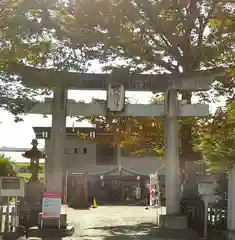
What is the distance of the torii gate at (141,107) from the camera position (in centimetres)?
1683

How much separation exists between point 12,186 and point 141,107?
18.2 feet

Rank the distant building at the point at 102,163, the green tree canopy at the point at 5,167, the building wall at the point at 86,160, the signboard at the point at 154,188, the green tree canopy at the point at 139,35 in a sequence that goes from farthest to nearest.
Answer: the building wall at the point at 86,160, the distant building at the point at 102,163, the green tree canopy at the point at 5,167, the signboard at the point at 154,188, the green tree canopy at the point at 139,35

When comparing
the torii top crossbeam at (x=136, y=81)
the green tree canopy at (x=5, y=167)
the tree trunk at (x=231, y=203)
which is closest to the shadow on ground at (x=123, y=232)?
the tree trunk at (x=231, y=203)

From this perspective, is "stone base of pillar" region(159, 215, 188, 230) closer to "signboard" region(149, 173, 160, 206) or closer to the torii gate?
the torii gate

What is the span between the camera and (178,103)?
17.7 metres

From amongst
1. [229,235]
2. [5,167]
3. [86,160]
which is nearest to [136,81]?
[229,235]

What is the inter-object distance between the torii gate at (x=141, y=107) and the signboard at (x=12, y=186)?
1.32 metres

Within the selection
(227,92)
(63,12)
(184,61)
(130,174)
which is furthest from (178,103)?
(130,174)

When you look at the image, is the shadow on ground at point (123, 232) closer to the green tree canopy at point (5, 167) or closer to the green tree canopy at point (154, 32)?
the green tree canopy at point (154, 32)

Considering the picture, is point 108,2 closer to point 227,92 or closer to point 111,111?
point 111,111

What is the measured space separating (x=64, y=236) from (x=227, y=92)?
9970 mm

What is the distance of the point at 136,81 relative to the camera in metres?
17.6

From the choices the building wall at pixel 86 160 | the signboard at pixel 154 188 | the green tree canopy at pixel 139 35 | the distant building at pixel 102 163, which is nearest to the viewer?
the green tree canopy at pixel 139 35

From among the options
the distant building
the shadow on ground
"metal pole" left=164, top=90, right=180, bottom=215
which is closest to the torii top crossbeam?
"metal pole" left=164, top=90, right=180, bottom=215
